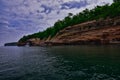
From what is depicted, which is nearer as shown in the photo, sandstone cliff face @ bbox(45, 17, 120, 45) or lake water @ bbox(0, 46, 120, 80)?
lake water @ bbox(0, 46, 120, 80)

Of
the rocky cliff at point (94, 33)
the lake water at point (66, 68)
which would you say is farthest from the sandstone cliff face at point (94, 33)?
the lake water at point (66, 68)

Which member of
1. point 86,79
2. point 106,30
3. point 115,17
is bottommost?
point 86,79

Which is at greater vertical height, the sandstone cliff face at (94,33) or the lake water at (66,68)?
the sandstone cliff face at (94,33)

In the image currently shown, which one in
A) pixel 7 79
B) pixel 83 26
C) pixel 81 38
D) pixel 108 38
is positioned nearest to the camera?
pixel 7 79

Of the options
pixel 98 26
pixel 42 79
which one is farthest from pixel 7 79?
pixel 98 26

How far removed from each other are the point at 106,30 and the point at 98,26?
21.7 ft

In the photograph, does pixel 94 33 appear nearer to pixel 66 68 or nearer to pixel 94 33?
pixel 94 33

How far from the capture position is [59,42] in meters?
88.2

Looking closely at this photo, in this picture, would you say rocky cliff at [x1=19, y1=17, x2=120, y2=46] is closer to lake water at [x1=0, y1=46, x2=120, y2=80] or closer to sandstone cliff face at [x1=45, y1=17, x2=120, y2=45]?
sandstone cliff face at [x1=45, y1=17, x2=120, y2=45]

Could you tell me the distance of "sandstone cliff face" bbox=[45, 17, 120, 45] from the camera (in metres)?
60.1

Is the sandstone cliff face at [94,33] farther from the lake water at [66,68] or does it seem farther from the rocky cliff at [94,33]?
the lake water at [66,68]

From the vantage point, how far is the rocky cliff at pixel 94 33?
2361 inches

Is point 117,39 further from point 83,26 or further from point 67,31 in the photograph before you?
point 67,31

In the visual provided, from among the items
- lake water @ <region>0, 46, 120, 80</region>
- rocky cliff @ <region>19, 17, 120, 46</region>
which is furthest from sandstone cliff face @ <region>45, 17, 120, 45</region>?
lake water @ <region>0, 46, 120, 80</region>
